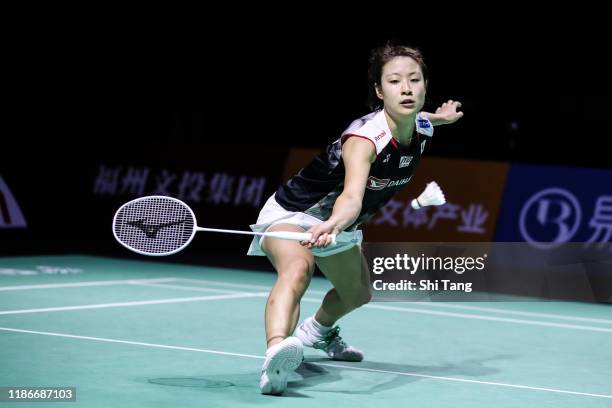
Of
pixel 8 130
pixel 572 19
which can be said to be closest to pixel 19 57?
pixel 8 130

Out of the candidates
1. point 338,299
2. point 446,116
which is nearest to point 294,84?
point 446,116

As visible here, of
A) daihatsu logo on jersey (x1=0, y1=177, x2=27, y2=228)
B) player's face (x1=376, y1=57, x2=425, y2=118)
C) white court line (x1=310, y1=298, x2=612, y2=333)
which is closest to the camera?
player's face (x1=376, y1=57, x2=425, y2=118)

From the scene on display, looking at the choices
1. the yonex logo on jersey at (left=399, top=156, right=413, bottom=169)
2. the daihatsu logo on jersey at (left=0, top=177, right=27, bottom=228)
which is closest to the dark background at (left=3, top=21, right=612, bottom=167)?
the daihatsu logo on jersey at (left=0, top=177, right=27, bottom=228)

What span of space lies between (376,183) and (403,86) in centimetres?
48

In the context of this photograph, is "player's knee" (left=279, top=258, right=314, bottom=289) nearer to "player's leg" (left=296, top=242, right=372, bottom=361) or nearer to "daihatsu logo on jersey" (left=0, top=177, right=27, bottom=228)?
"player's leg" (left=296, top=242, right=372, bottom=361)

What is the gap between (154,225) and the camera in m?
5.48

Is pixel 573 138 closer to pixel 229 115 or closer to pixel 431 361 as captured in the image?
pixel 229 115

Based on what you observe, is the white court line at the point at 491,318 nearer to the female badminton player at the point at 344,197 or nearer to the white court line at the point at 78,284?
the white court line at the point at 78,284

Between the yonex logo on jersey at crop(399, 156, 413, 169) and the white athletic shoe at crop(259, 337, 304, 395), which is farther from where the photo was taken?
the yonex logo on jersey at crop(399, 156, 413, 169)

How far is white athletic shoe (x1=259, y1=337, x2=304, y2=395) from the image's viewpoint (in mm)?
4812

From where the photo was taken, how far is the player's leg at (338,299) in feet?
18.9

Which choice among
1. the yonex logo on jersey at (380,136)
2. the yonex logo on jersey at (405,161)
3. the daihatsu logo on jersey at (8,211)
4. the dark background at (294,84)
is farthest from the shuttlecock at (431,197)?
the dark background at (294,84)

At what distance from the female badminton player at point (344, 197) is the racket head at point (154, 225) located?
38 cm

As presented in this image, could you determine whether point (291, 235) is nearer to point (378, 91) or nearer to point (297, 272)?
point (297, 272)
